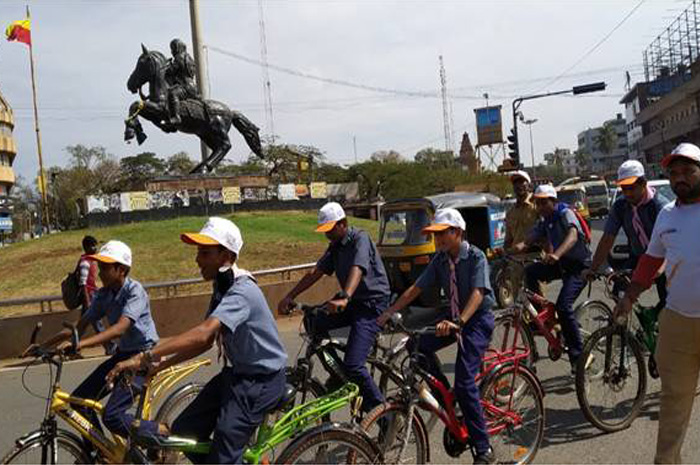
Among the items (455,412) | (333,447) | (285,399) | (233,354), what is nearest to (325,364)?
(455,412)

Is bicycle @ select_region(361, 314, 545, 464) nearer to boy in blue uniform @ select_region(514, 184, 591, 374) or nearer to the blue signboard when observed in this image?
boy in blue uniform @ select_region(514, 184, 591, 374)

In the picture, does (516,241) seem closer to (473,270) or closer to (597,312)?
(597,312)

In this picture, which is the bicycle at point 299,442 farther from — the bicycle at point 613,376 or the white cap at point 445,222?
the bicycle at point 613,376

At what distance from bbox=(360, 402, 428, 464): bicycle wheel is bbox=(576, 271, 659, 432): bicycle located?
173cm

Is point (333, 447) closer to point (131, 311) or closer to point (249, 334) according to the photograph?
point (249, 334)

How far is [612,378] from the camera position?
5.11 m

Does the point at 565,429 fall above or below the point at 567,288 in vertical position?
below

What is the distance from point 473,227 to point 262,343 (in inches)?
424

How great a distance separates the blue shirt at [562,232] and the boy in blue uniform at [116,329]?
13.1 feet

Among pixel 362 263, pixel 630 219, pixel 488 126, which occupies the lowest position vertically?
pixel 362 263

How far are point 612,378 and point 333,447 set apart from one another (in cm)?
287

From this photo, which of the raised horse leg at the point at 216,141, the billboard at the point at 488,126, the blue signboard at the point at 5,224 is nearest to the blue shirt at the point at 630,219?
the raised horse leg at the point at 216,141

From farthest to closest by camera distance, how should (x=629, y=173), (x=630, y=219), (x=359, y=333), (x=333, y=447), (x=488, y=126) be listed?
(x=488, y=126)
(x=630, y=219)
(x=629, y=173)
(x=359, y=333)
(x=333, y=447)

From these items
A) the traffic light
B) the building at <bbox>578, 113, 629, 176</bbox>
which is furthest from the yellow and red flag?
the building at <bbox>578, 113, 629, 176</bbox>
